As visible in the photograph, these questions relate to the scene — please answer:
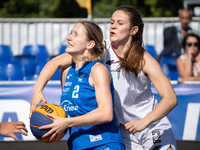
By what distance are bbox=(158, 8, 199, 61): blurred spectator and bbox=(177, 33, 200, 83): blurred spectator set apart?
0.82m

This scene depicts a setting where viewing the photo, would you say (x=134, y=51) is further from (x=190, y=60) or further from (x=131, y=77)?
(x=190, y=60)

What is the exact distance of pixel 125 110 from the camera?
2.59 metres

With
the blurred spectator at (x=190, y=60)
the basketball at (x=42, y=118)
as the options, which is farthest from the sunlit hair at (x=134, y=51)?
the blurred spectator at (x=190, y=60)

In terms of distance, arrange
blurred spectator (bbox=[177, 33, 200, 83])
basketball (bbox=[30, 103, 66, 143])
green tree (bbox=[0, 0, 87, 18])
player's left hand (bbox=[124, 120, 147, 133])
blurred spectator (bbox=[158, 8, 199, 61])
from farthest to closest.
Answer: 1. green tree (bbox=[0, 0, 87, 18])
2. blurred spectator (bbox=[158, 8, 199, 61])
3. blurred spectator (bbox=[177, 33, 200, 83])
4. player's left hand (bbox=[124, 120, 147, 133])
5. basketball (bbox=[30, 103, 66, 143])

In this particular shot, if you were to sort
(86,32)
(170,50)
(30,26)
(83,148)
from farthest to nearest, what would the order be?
(30,26) → (170,50) → (86,32) → (83,148)

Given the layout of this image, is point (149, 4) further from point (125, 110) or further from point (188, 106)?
point (125, 110)

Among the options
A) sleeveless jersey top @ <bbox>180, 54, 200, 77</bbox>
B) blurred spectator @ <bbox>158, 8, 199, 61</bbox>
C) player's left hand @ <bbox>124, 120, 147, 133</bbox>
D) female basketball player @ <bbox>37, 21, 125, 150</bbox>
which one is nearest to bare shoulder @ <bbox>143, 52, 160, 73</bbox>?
female basketball player @ <bbox>37, 21, 125, 150</bbox>

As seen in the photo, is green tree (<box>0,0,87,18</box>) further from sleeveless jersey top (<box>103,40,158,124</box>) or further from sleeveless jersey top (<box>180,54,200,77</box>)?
sleeveless jersey top (<box>103,40,158,124</box>)

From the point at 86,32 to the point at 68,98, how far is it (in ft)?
1.94

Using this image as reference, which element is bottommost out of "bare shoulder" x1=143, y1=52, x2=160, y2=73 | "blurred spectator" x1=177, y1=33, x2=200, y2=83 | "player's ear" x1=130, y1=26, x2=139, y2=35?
"blurred spectator" x1=177, y1=33, x2=200, y2=83

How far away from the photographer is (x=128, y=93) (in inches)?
101

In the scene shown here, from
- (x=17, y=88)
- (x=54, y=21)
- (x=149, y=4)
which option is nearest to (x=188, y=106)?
(x=17, y=88)

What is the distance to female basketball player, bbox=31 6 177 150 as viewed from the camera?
246 cm

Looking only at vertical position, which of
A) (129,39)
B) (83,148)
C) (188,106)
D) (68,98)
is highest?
(129,39)
